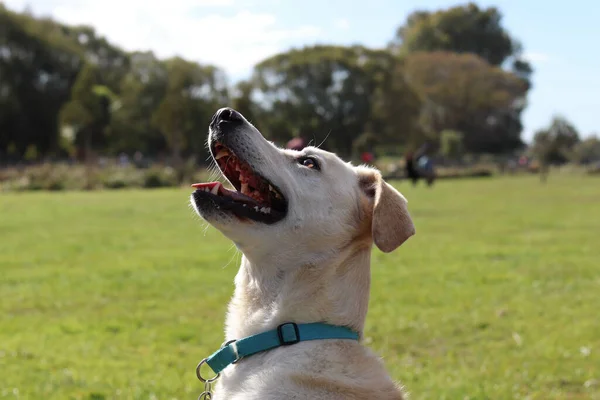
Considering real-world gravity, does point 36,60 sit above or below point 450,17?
below

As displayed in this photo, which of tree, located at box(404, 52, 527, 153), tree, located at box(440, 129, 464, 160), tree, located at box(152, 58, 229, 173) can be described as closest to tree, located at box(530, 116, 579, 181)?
tree, located at box(440, 129, 464, 160)

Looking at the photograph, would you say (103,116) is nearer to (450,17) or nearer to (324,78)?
(324,78)

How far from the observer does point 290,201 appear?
165 inches

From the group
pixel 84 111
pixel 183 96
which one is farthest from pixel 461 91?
pixel 84 111

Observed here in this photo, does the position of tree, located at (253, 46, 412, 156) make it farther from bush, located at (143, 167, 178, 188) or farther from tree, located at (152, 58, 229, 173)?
bush, located at (143, 167, 178, 188)

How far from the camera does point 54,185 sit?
43188mm

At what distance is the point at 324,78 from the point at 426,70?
2544cm

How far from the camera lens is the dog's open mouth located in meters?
3.94

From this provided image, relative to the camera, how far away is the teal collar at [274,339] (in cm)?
371

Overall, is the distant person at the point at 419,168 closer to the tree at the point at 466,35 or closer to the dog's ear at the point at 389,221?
the dog's ear at the point at 389,221

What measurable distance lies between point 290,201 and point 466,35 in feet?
371

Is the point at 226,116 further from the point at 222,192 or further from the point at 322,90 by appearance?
the point at 322,90

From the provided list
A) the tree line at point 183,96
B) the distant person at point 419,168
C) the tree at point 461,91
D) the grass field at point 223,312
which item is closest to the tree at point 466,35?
the tree at point 461,91

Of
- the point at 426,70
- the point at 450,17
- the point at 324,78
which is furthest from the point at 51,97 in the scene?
the point at 450,17
